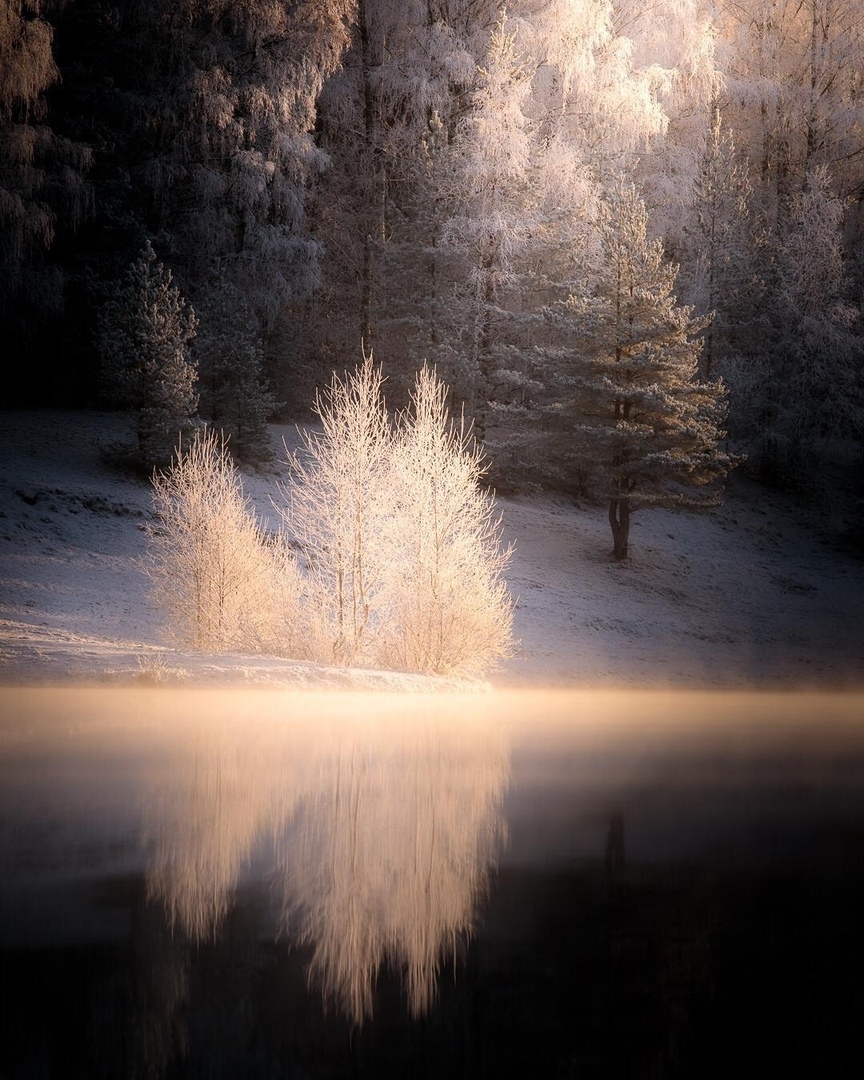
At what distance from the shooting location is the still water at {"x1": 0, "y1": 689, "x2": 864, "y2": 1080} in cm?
507

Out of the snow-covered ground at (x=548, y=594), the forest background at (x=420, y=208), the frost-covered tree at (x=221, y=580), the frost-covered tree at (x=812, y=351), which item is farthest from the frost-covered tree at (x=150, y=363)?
the frost-covered tree at (x=812, y=351)

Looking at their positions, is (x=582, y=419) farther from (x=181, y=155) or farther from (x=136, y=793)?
(x=136, y=793)

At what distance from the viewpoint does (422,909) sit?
720cm

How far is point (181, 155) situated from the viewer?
115 ft

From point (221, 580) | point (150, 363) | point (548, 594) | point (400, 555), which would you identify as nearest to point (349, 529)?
point (400, 555)

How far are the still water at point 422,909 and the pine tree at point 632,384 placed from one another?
1801 cm

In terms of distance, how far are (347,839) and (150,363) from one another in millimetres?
22306

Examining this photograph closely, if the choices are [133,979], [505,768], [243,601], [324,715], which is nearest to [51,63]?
[243,601]

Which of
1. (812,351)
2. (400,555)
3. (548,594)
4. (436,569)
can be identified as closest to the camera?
(436,569)

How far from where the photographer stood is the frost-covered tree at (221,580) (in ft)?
70.3

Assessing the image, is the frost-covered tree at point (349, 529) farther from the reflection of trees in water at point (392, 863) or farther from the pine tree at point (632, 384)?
the pine tree at point (632, 384)

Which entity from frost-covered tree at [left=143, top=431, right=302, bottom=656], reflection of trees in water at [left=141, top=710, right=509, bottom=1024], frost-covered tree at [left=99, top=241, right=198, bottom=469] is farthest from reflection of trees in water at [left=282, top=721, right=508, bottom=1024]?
frost-covered tree at [left=99, top=241, right=198, bottom=469]

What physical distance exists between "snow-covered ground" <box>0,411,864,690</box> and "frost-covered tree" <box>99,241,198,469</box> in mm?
1522

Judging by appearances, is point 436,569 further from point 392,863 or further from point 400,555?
point 392,863
